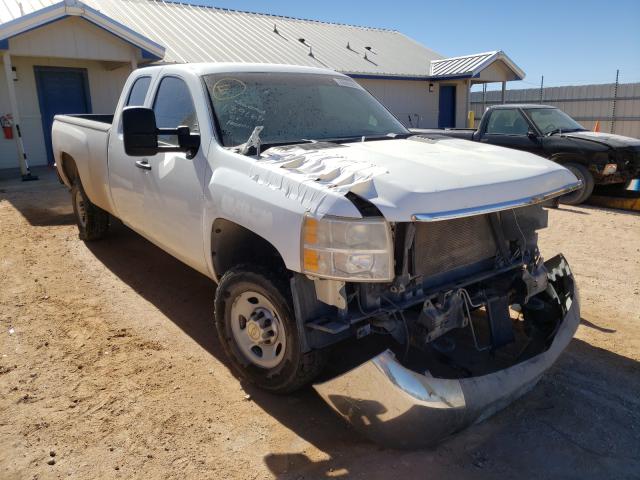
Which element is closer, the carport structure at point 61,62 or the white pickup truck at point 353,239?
the white pickup truck at point 353,239

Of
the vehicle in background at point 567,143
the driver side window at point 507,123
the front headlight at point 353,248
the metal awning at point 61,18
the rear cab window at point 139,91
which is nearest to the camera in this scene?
the front headlight at point 353,248

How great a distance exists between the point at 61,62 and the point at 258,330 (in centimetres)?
1357

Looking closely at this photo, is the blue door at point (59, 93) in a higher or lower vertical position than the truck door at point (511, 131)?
higher

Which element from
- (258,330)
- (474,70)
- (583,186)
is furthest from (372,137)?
(474,70)

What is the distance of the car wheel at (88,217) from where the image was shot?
660 cm

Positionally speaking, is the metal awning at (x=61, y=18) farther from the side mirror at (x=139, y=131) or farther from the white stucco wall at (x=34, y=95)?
the side mirror at (x=139, y=131)

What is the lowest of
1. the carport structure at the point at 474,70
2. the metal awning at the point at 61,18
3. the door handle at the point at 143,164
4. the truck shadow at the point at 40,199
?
the truck shadow at the point at 40,199

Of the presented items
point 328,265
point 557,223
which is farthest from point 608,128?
point 328,265

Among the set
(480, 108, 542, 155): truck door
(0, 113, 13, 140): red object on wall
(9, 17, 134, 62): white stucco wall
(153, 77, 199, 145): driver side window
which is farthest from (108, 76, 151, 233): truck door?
(0, 113, 13, 140): red object on wall

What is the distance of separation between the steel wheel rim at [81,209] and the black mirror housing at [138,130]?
3.70 m

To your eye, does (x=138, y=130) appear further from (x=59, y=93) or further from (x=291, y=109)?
(x=59, y=93)

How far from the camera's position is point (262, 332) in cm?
326

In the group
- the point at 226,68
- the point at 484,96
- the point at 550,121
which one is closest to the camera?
the point at 226,68

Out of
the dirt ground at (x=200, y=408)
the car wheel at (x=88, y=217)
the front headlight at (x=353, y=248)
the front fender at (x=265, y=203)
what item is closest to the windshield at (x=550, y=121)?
the dirt ground at (x=200, y=408)
